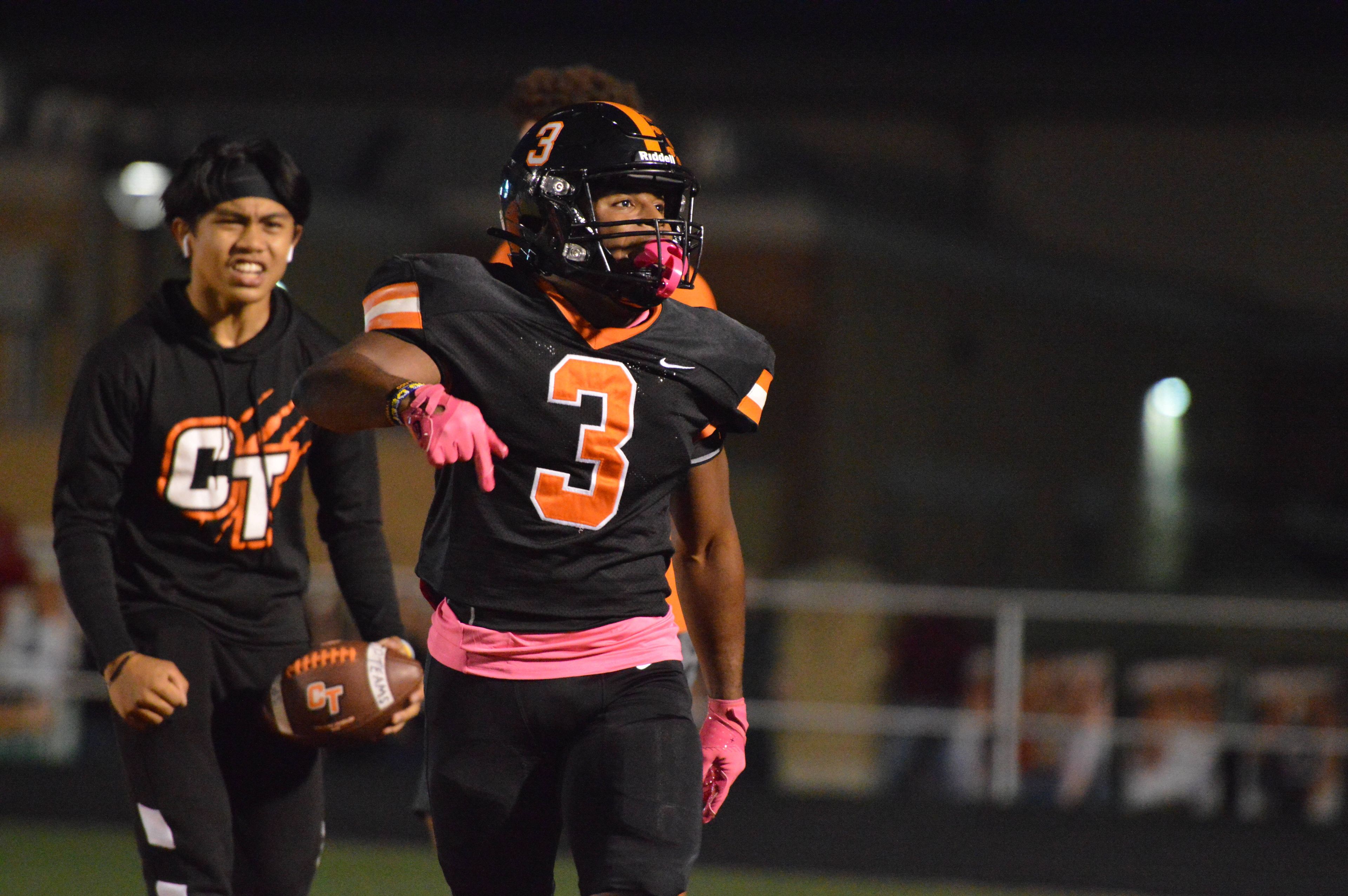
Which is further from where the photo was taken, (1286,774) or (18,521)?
(18,521)

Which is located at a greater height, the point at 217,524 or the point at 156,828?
the point at 217,524

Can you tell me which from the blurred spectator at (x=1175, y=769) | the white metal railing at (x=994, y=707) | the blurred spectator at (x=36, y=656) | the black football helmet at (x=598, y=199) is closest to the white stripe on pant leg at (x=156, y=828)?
the black football helmet at (x=598, y=199)

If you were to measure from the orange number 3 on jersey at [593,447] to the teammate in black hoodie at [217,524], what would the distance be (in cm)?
77

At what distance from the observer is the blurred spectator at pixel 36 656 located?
730 cm

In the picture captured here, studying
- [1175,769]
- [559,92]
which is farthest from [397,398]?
[1175,769]

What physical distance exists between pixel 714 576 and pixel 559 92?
1118 mm

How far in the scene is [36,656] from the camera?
739 centimetres

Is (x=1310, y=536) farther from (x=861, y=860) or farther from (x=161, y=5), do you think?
(x=161, y=5)

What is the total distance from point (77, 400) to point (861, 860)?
3.74 m

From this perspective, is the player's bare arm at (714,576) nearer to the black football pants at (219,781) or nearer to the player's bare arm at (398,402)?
the player's bare arm at (398,402)

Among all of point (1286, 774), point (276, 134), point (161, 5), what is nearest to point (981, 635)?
point (1286, 774)

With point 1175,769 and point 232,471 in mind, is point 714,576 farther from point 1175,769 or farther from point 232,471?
point 1175,769

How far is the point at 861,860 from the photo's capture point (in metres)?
5.70

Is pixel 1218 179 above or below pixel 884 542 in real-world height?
above
